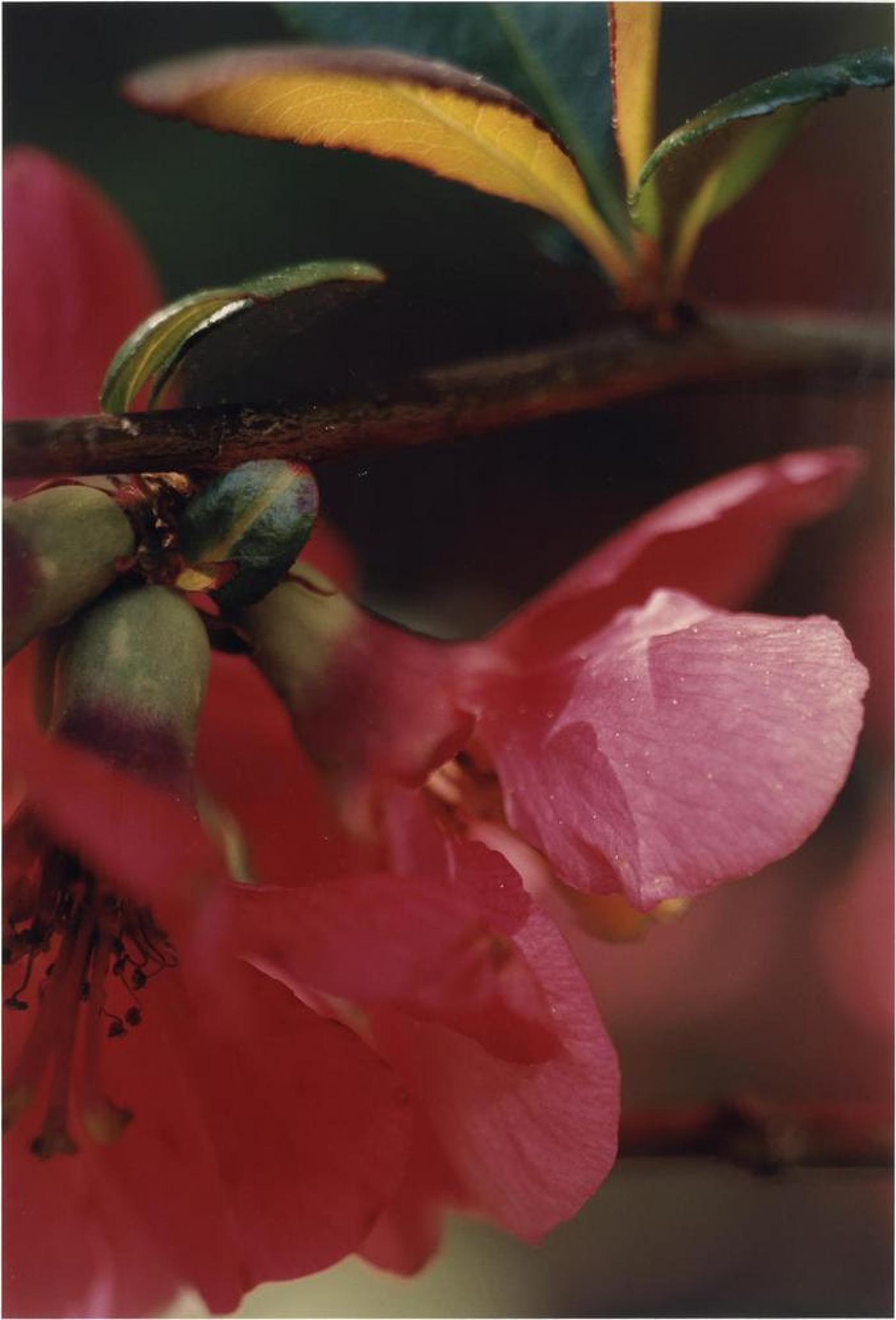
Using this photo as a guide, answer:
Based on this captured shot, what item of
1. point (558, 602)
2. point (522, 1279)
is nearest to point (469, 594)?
point (558, 602)

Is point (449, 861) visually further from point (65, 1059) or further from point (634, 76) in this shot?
point (634, 76)

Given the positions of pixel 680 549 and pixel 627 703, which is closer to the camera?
pixel 627 703

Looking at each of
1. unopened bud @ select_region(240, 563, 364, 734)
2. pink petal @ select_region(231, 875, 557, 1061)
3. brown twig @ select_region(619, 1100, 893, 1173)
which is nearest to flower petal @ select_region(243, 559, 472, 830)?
unopened bud @ select_region(240, 563, 364, 734)

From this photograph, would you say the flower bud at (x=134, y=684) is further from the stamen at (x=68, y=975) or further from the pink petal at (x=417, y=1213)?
the pink petal at (x=417, y=1213)

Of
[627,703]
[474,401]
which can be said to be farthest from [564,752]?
[474,401]

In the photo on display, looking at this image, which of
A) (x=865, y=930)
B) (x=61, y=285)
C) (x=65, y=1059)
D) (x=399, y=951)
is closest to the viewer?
(x=399, y=951)

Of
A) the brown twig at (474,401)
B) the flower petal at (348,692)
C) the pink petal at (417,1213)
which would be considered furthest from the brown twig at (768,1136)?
the brown twig at (474,401)

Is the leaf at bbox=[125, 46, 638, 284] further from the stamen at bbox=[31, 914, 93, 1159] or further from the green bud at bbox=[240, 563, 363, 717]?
the stamen at bbox=[31, 914, 93, 1159]
